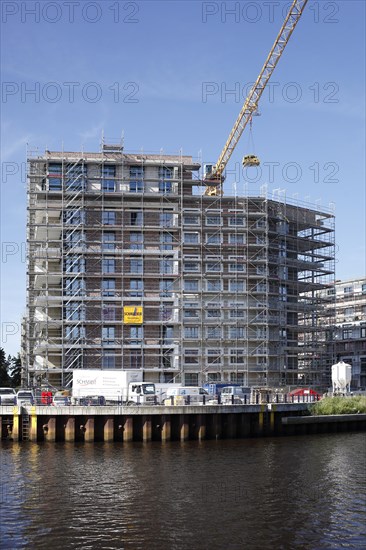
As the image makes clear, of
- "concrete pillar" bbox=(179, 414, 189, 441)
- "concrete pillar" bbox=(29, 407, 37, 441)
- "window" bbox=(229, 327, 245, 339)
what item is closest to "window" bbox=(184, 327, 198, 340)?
"window" bbox=(229, 327, 245, 339)

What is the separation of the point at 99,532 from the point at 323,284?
244ft

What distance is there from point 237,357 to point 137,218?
20405 millimetres

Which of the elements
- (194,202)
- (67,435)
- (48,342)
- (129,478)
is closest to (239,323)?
(194,202)

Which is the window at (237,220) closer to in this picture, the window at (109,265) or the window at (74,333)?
the window at (109,265)

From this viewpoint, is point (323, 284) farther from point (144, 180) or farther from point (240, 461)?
point (240, 461)

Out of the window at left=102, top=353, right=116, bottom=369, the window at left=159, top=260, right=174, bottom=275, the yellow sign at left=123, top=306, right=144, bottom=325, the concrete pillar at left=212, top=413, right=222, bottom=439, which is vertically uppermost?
the window at left=159, top=260, right=174, bottom=275

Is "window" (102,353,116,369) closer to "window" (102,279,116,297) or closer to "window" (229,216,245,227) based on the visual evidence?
"window" (102,279,116,297)

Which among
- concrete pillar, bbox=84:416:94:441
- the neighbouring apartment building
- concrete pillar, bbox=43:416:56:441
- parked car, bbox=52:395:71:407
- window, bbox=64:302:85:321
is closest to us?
concrete pillar, bbox=84:416:94:441

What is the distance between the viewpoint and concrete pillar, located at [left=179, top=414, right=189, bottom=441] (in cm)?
5538

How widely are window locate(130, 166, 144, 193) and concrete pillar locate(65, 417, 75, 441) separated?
1651 inches

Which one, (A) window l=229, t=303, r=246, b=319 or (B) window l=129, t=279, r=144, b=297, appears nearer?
(B) window l=129, t=279, r=144, b=297

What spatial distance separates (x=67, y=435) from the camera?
176 ft

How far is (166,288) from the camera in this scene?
290 feet

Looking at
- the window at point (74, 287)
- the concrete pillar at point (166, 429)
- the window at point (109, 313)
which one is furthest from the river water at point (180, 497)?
the window at point (74, 287)
